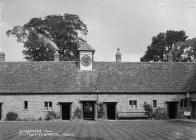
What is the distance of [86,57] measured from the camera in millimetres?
46125

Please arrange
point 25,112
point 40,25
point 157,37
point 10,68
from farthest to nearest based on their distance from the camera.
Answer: point 157,37 < point 40,25 < point 10,68 < point 25,112

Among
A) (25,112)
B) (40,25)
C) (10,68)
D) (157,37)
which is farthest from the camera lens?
(157,37)

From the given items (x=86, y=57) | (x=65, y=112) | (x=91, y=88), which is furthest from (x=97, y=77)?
(x=65, y=112)

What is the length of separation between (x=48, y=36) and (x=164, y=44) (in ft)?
69.6

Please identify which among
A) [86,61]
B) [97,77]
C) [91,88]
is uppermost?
[86,61]

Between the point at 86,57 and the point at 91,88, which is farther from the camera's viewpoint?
the point at 86,57

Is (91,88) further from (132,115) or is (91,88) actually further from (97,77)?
(132,115)

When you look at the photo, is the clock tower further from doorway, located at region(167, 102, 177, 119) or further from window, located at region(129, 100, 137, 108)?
doorway, located at region(167, 102, 177, 119)

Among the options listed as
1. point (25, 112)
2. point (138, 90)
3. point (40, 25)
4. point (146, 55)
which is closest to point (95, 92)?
point (138, 90)

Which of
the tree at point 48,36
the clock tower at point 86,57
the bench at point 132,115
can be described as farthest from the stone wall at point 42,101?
the tree at point 48,36

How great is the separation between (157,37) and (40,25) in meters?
21.9

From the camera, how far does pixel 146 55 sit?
7231 centimetres

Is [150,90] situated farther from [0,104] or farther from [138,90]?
[0,104]

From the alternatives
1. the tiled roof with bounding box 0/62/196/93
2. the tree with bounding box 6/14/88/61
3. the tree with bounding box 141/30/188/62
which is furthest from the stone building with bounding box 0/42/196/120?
the tree with bounding box 141/30/188/62
